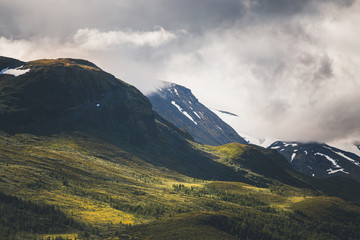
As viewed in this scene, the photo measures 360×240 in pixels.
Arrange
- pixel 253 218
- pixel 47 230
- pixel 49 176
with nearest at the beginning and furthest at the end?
pixel 47 230 → pixel 49 176 → pixel 253 218

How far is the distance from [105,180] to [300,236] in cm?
12464

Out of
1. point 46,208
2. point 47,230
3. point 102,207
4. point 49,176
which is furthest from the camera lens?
point 49,176

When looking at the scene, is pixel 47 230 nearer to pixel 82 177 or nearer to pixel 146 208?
pixel 146 208

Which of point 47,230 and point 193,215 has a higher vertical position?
point 193,215

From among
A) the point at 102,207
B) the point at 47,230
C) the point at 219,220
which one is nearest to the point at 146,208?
the point at 102,207

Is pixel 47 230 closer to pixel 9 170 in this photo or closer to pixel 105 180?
pixel 9 170

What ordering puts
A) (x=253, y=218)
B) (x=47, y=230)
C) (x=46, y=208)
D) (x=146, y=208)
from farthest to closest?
1. (x=253, y=218)
2. (x=146, y=208)
3. (x=46, y=208)
4. (x=47, y=230)

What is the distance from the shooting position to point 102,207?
140 metres

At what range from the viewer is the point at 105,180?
19662cm

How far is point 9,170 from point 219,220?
110 meters

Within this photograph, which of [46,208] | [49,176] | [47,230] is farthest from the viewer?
[49,176]

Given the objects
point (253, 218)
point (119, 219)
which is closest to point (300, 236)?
point (253, 218)

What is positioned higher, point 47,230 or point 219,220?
point 219,220

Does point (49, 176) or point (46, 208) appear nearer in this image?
point (46, 208)
